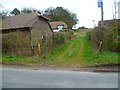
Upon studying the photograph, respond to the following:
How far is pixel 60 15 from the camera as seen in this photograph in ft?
246

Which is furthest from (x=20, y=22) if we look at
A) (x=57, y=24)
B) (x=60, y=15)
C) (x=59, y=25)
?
(x=59, y=25)

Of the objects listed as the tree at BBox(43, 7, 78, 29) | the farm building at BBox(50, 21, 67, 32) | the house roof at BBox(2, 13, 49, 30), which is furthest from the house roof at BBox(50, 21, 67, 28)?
the house roof at BBox(2, 13, 49, 30)

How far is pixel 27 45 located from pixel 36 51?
1.09 meters

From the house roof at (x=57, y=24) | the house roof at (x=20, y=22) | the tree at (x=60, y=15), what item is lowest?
the house roof at (x=20, y=22)

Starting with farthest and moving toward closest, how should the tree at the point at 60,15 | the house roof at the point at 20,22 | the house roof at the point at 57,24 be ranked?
1. the house roof at the point at 57,24
2. the tree at the point at 60,15
3. the house roof at the point at 20,22

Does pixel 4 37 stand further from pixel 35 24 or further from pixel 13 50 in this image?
pixel 35 24

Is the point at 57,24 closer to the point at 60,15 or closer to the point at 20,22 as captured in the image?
the point at 60,15

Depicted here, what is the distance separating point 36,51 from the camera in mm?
23000

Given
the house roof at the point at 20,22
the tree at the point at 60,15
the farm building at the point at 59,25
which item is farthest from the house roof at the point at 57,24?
the house roof at the point at 20,22

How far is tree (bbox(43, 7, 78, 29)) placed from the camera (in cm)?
7256

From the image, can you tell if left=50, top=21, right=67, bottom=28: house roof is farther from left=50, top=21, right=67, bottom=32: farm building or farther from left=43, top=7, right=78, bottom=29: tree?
left=43, top=7, right=78, bottom=29: tree

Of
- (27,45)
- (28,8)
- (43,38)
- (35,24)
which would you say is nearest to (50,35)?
(43,38)

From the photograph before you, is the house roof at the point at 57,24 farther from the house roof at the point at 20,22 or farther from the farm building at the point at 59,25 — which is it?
the house roof at the point at 20,22

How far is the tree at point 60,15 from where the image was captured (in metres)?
72.6
